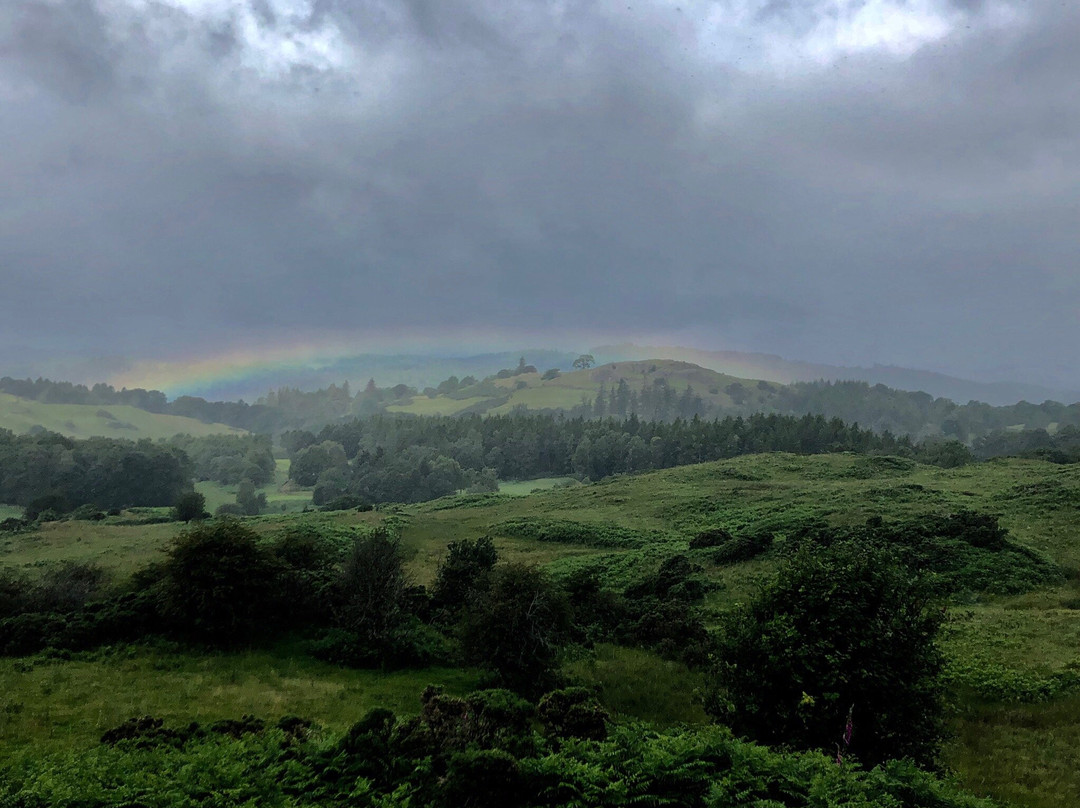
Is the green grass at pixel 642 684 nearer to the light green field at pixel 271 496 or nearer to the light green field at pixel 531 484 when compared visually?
the light green field at pixel 531 484

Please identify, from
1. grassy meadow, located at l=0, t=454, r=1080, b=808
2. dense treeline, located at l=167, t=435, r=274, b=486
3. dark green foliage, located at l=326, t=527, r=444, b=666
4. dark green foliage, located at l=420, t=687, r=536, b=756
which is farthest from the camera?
dense treeline, located at l=167, t=435, r=274, b=486

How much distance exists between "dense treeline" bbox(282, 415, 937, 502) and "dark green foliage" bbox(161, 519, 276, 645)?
361 feet

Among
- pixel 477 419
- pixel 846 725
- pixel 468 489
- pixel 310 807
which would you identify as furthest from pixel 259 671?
pixel 477 419

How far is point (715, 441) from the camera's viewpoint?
13538 cm

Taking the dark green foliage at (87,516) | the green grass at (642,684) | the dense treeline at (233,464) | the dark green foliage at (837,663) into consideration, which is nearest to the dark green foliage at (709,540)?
the green grass at (642,684)

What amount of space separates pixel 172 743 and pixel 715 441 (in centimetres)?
13017

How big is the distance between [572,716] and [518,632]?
6.76 meters

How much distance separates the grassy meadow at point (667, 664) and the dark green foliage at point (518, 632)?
138 cm

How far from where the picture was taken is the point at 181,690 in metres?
19.5

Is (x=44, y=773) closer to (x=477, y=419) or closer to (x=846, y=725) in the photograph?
(x=846, y=725)

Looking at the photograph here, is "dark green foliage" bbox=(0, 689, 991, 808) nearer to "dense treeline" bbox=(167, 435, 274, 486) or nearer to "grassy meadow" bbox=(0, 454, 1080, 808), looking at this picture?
"grassy meadow" bbox=(0, 454, 1080, 808)

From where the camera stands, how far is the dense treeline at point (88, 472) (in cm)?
11788

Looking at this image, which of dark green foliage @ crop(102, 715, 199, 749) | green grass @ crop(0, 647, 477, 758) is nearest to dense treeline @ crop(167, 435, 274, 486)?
green grass @ crop(0, 647, 477, 758)

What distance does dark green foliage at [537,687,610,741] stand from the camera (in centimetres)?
1505
